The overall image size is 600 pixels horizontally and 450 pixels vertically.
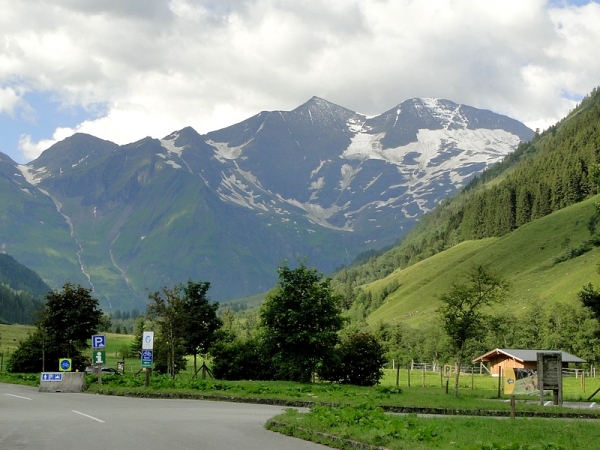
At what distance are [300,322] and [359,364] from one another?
19.1 feet

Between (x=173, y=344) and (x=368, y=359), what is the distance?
14.9 metres

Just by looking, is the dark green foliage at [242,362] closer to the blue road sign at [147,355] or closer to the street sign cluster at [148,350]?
the street sign cluster at [148,350]

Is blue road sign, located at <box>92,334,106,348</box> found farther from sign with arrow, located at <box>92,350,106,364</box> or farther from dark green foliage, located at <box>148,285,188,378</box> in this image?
dark green foliage, located at <box>148,285,188,378</box>

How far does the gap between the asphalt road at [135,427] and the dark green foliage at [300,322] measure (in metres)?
18.9

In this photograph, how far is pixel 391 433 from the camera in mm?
17734

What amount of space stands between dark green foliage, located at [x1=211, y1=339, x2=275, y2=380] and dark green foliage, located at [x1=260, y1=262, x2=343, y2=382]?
7.04 ft

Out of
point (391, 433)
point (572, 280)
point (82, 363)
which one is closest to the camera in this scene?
point (391, 433)

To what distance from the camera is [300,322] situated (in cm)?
5159

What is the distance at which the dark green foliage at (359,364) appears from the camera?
52969 mm

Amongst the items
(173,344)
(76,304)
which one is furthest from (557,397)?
(76,304)

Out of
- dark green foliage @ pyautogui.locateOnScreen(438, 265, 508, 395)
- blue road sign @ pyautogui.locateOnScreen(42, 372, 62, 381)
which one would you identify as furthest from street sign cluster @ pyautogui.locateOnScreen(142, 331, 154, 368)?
dark green foliage @ pyautogui.locateOnScreen(438, 265, 508, 395)

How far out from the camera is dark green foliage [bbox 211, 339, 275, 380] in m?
54.6

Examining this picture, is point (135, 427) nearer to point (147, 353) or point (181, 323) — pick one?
point (147, 353)

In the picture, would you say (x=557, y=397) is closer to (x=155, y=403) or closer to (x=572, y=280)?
(x=155, y=403)
